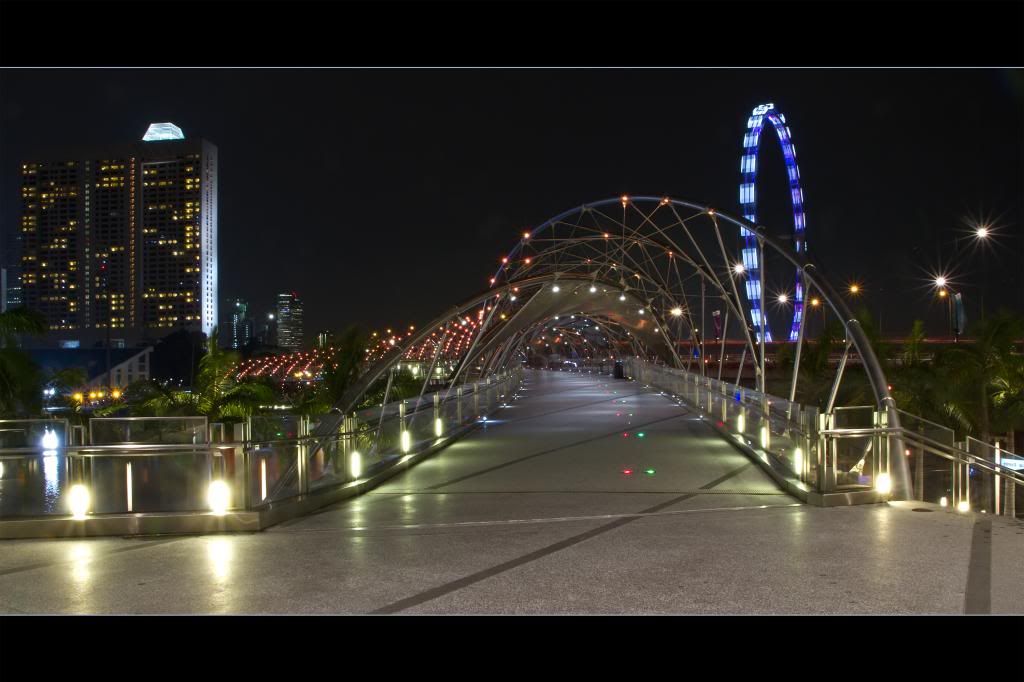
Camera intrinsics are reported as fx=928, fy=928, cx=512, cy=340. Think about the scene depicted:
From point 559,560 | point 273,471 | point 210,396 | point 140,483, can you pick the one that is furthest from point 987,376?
point 140,483

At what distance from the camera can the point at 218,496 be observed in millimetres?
9414

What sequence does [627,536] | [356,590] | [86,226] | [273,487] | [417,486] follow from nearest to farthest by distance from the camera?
[356,590]
[627,536]
[273,487]
[417,486]
[86,226]

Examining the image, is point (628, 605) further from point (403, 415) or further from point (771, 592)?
point (403, 415)

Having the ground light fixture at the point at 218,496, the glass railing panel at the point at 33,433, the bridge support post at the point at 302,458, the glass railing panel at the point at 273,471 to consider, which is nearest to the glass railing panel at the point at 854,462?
the bridge support post at the point at 302,458

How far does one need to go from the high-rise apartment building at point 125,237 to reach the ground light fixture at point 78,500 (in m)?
92.0

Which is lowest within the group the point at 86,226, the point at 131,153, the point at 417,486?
the point at 417,486

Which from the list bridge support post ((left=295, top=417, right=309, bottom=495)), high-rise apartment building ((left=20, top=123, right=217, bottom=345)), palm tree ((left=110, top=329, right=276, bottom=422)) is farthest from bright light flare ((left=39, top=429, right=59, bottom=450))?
high-rise apartment building ((left=20, top=123, right=217, bottom=345))

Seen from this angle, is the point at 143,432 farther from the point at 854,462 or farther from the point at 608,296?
the point at 608,296

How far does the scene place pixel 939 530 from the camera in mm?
8930

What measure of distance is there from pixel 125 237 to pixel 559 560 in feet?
434

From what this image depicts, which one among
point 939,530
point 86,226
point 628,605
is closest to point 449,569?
point 628,605

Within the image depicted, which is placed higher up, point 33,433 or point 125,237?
point 125,237

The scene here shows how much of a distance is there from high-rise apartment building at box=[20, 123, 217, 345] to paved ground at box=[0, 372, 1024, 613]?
3648 inches

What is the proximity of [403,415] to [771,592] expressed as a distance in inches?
378
